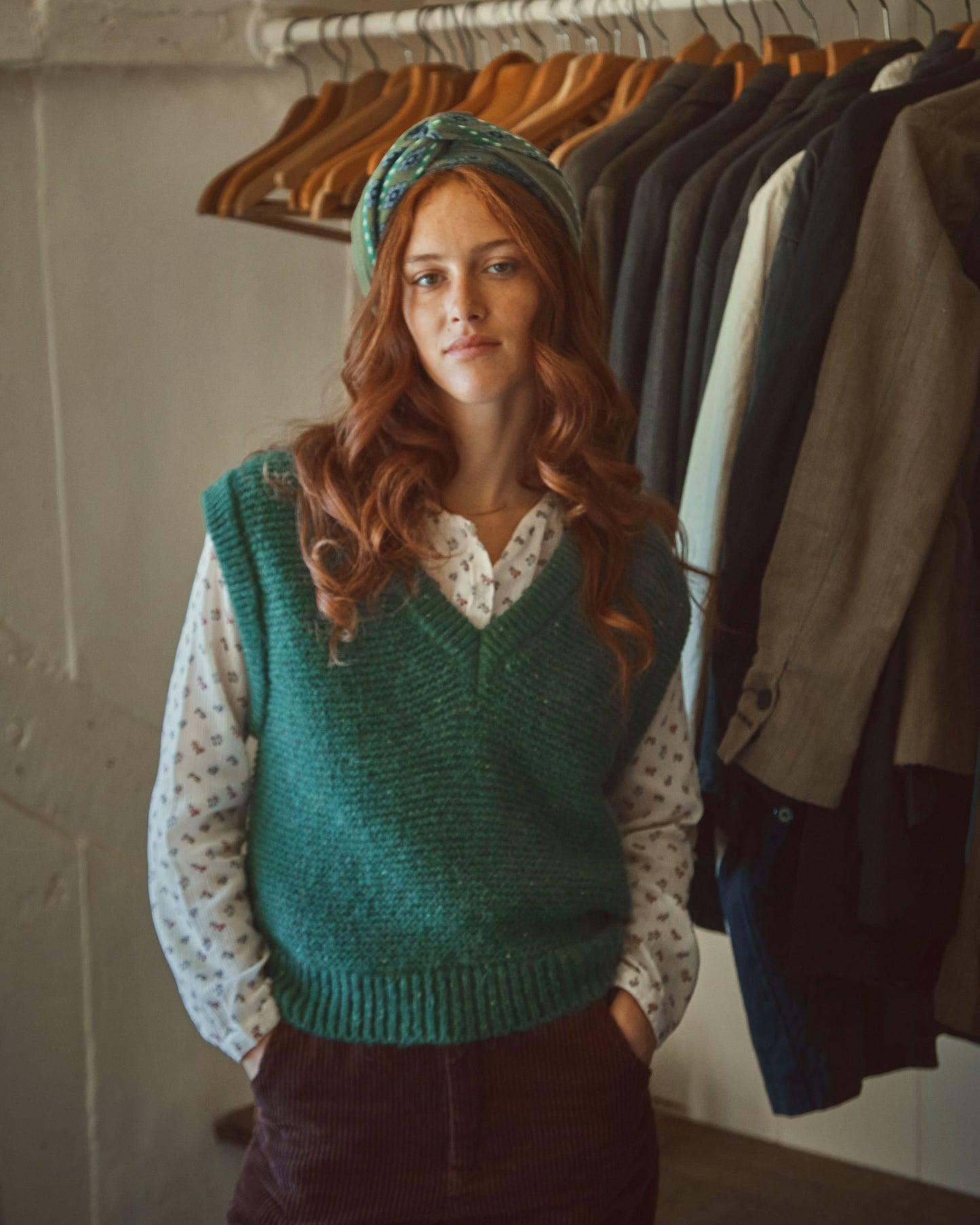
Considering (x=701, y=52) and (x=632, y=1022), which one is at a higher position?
(x=701, y=52)

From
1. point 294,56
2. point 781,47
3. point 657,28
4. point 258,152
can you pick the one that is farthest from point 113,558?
point 781,47

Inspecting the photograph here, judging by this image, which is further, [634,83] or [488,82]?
[488,82]

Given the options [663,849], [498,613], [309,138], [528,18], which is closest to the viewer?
[498,613]

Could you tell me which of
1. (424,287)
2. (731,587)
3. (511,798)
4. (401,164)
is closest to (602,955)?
(511,798)

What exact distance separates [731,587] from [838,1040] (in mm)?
610

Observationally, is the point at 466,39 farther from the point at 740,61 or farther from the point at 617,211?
the point at 617,211

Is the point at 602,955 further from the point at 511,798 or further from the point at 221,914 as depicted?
the point at 221,914

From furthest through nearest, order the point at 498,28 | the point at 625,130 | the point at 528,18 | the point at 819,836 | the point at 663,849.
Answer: the point at 498,28
the point at 528,18
the point at 625,130
the point at 819,836
the point at 663,849

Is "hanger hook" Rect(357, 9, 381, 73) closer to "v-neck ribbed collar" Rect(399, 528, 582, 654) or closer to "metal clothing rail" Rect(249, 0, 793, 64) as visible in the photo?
"metal clothing rail" Rect(249, 0, 793, 64)

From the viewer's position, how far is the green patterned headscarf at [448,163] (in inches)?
52.0

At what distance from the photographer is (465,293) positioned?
1.31 m

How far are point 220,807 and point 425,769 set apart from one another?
8.3 inches

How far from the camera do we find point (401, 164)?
4.35 feet

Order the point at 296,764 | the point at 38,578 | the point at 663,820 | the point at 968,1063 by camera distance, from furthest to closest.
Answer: the point at 968,1063 < the point at 38,578 < the point at 663,820 < the point at 296,764
